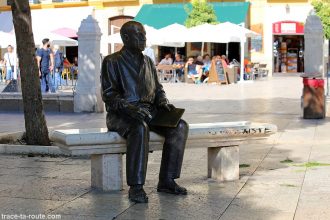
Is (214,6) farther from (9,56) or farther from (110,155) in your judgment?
(110,155)

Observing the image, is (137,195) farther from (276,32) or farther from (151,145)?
(276,32)

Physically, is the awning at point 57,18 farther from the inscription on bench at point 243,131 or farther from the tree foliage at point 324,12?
the inscription on bench at point 243,131

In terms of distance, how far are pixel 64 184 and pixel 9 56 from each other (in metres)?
21.7

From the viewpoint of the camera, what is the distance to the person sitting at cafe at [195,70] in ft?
90.1

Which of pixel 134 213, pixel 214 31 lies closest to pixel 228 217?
pixel 134 213

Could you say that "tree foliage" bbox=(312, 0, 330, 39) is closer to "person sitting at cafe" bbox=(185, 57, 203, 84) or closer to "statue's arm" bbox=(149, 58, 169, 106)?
"person sitting at cafe" bbox=(185, 57, 203, 84)

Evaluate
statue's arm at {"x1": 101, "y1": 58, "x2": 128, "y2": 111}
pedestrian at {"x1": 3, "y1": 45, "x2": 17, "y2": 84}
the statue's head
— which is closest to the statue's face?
the statue's head

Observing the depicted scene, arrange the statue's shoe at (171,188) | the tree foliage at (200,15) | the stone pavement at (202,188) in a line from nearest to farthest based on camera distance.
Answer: the stone pavement at (202,188), the statue's shoe at (171,188), the tree foliage at (200,15)

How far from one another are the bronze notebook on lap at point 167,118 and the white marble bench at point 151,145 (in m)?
0.13

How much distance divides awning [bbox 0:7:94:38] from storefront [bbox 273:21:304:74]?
10960mm

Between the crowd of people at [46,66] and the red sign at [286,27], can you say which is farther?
the red sign at [286,27]

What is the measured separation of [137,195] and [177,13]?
3034 centimetres

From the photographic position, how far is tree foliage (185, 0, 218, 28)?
32.7 m

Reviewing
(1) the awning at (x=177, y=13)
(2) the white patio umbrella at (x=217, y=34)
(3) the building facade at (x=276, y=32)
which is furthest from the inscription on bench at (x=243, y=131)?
(3) the building facade at (x=276, y=32)
